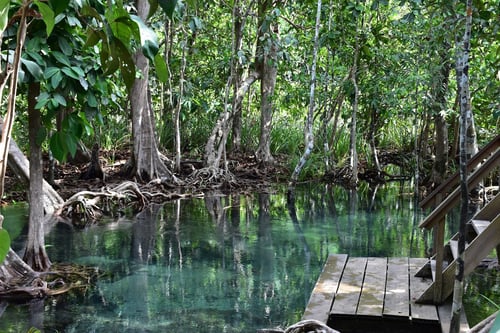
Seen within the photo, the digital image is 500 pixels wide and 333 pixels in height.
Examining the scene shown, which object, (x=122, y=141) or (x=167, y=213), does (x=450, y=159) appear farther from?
(x=122, y=141)

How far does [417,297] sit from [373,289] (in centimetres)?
36

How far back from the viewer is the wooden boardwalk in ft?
13.1

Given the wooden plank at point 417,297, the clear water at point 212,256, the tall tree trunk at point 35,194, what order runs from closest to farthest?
1. the wooden plank at point 417,297
2. the clear water at point 212,256
3. the tall tree trunk at point 35,194

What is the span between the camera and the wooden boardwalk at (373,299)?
398 cm

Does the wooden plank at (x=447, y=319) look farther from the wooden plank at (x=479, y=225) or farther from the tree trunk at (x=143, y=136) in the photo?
the tree trunk at (x=143, y=136)

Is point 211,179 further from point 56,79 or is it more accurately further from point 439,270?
point 439,270

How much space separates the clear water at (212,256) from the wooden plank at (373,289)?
1.93ft

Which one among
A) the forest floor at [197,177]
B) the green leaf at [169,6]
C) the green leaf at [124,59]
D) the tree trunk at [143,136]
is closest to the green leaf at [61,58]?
the green leaf at [124,59]

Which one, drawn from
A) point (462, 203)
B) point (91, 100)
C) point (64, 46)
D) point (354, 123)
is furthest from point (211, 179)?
point (462, 203)

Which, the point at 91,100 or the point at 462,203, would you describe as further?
the point at 91,100

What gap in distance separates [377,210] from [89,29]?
909 cm

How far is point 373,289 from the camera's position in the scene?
181 inches

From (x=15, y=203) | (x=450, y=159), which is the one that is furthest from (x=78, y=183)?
(x=450, y=159)

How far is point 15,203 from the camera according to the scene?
10.4 m
